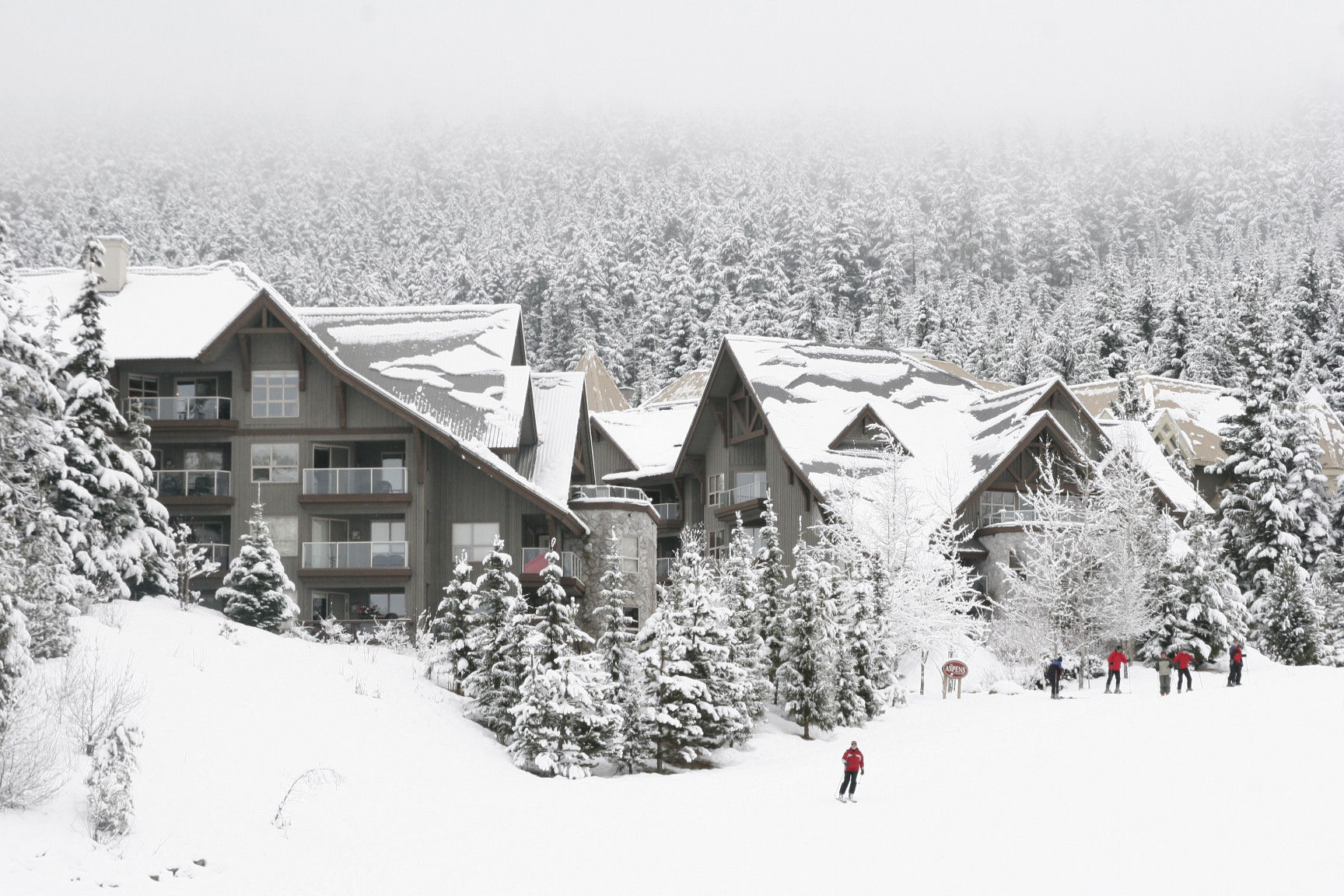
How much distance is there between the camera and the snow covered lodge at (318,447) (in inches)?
1642

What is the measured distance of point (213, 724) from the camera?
69.6 ft

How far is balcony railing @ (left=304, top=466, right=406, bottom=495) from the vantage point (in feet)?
139

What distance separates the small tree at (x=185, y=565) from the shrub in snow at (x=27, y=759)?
13.3 metres

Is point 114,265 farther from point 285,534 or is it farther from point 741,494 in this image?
point 741,494

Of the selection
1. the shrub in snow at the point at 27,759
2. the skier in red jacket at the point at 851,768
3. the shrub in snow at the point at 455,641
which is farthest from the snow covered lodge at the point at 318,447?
the shrub in snow at the point at 27,759

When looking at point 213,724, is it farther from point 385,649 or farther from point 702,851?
point 385,649

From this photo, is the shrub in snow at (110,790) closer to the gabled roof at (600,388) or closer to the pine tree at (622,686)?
the pine tree at (622,686)

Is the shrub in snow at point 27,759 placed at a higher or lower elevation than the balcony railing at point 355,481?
lower

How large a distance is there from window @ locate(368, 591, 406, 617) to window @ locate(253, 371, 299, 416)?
260 inches

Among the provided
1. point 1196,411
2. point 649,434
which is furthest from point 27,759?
point 1196,411

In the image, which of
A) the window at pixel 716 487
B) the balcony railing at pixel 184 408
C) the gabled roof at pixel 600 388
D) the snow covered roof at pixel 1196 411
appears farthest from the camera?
the gabled roof at pixel 600 388

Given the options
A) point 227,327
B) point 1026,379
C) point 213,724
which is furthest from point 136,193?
point 213,724

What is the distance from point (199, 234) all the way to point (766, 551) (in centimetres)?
14069

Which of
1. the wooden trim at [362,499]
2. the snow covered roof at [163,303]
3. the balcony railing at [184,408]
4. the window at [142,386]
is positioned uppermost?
the snow covered roof at [163,303]
